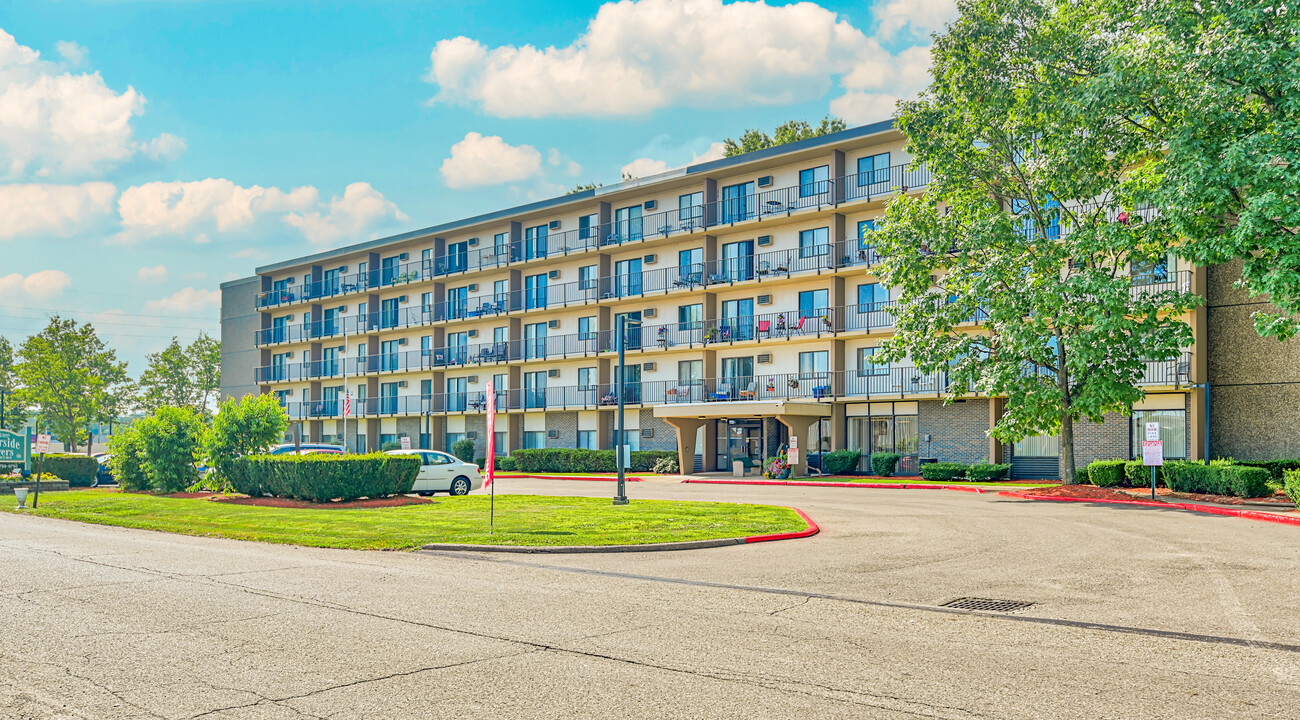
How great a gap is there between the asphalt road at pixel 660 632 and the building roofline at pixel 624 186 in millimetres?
27956

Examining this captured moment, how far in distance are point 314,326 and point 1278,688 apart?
65.4 metres

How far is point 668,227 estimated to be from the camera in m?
47.3

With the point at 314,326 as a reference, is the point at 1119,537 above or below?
below

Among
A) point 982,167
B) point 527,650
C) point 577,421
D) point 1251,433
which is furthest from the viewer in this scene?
point 577,421

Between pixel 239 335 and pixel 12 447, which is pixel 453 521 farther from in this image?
pixel 239 335

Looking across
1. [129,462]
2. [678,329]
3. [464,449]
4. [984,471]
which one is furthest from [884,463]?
[129,462]

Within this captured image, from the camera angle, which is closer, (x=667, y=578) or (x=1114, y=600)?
(x=1114, y=600)

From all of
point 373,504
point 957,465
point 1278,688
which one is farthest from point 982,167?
point 1278,688

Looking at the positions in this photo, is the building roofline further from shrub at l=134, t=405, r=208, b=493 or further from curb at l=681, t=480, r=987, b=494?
shrub at l=134, t=405, r=208, b=493

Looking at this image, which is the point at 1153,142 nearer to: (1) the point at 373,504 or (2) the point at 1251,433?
(2) the point at 1251,433

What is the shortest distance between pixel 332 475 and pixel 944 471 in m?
21.6

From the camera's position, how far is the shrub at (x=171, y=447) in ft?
95.0

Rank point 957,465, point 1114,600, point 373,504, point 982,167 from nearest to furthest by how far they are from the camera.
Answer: point 1114,600 < point 373,504 < point 982,167 < point 957,465

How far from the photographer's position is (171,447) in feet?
95.5
